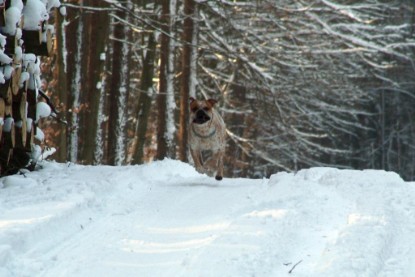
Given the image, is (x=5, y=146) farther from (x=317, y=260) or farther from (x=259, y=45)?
(x=259, y=45)

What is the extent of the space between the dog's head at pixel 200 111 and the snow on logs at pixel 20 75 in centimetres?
270

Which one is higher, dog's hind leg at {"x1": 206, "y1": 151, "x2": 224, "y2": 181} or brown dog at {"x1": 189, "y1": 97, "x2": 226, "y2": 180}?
brown dog at {"x1": 189, "y1": 97, "x2": 226, "y2": 180}

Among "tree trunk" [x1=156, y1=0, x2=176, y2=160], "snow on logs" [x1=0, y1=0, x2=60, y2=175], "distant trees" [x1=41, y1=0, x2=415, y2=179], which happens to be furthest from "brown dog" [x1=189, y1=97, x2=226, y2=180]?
"tree trunk" [x1=156, y1=0, x2=176, y2=160]

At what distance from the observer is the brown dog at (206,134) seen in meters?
12.8

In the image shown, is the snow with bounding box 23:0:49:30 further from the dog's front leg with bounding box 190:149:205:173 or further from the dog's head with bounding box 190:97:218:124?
the dog's front leg with bounding box 190:149:205:173

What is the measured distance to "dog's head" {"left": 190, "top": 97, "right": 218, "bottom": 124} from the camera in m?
12.8

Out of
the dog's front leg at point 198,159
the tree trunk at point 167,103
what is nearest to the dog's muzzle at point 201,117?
the dog's front leg at point 198,159

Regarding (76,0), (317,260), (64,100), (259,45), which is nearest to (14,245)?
(317,260)

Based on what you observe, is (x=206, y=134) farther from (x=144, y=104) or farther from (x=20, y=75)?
(x=144, y=104)

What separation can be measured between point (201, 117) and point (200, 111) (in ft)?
0.33

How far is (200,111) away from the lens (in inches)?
504

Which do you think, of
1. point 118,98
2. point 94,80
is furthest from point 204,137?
point 118,98

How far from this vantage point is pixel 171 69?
71.4 ft

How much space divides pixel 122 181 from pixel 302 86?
15.3 metres
